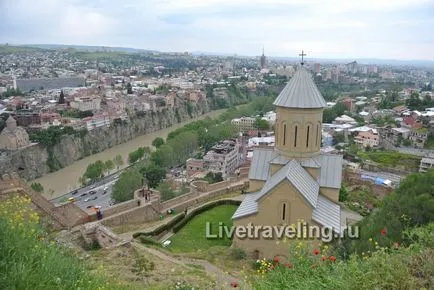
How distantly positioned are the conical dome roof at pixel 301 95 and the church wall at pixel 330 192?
2.08 meters

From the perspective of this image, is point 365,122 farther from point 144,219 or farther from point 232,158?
point 144,219

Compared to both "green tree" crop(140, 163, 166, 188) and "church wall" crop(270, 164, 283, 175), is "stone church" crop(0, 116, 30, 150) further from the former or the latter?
"church wall" crop(270, 164, 283, 175)

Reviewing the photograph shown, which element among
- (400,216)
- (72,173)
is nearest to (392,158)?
(400,216)

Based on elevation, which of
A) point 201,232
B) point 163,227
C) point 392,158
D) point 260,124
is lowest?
point 392,158

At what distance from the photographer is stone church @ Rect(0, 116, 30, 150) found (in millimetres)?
27906

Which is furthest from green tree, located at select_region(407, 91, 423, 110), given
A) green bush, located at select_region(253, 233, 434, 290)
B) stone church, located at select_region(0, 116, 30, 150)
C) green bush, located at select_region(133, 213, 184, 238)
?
green bush, located at select_region(253, 233, 434, 290)

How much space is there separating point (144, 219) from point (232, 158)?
17.2 m

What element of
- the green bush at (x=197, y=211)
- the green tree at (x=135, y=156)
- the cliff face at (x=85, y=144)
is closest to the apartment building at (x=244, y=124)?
the cliff face at (x=85, y=144)

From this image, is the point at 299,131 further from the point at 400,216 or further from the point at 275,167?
the point at 400,216

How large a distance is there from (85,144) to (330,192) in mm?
27022

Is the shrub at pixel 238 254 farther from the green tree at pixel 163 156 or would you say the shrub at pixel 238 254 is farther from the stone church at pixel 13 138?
the stone church at pixel 13 138

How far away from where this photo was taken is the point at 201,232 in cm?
1061

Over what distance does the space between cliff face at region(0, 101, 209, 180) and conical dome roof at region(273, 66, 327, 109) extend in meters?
22.0

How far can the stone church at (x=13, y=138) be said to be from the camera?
27.9 metres
